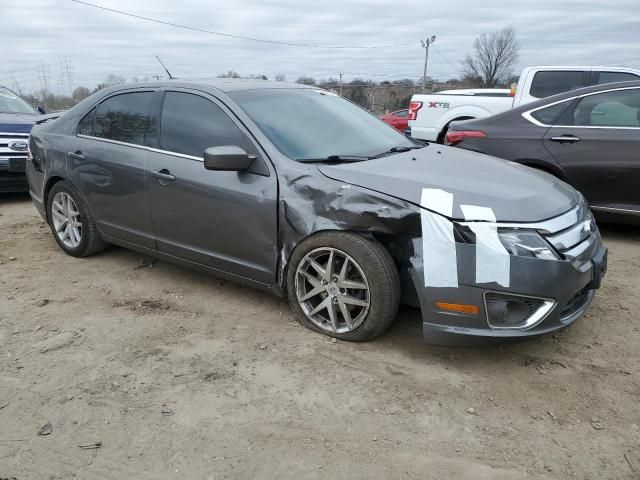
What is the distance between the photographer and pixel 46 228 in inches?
241

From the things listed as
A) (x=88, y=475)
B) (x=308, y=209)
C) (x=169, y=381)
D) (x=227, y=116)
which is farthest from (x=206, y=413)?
(x=227, y=116)

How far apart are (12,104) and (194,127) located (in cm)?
638

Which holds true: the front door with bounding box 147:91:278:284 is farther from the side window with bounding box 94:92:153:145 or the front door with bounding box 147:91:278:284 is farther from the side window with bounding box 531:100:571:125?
the side window with bounding box 531:100:571:125

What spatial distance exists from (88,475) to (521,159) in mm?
4847

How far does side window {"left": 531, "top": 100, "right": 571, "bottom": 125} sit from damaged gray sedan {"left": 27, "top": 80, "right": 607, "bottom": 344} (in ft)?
6.59

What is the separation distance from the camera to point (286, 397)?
2824 millimetres

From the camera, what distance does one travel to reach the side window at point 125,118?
4254 millimetres

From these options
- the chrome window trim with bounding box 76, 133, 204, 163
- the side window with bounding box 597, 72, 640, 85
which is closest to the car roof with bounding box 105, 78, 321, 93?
the chrome window trim with bounding box 76, 133, 204, 163

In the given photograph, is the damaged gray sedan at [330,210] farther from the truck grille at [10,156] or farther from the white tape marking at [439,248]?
the truck grille at [10,156]

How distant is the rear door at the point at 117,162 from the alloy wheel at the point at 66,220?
1.04 ft

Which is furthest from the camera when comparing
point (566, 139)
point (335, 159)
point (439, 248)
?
point (566, 139)

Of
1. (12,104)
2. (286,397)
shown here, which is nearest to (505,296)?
(286,397)

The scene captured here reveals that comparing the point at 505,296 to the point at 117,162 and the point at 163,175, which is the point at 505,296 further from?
the point at 117,162

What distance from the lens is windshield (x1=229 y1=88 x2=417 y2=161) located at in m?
3.63
